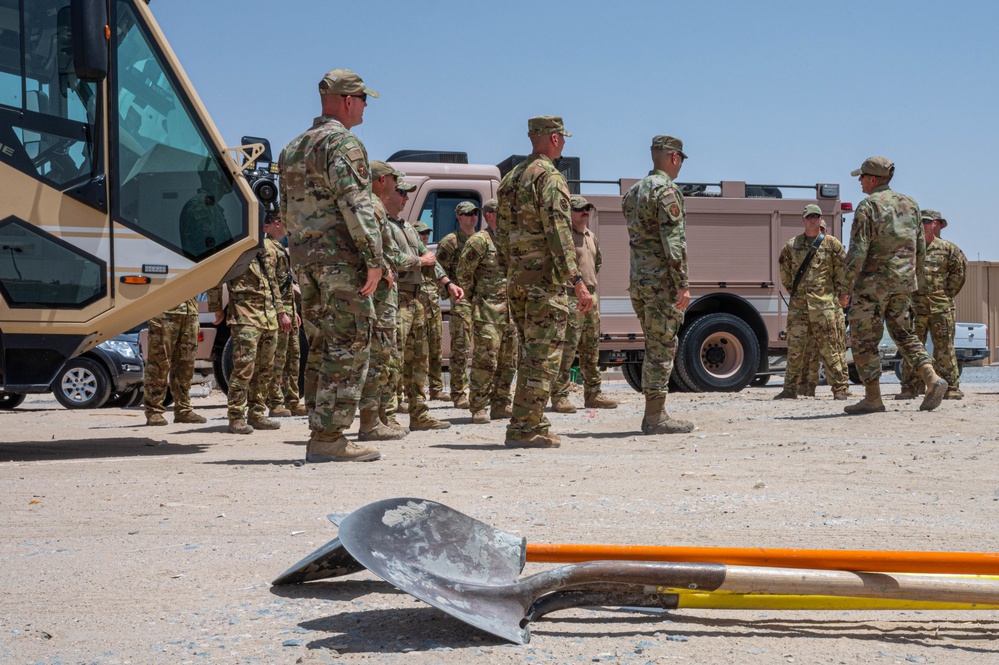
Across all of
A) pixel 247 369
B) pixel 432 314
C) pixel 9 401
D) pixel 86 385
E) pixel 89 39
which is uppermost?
pixel 89 39

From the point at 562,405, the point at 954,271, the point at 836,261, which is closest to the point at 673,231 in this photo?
the point at 562,405

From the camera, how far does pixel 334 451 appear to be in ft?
19.6

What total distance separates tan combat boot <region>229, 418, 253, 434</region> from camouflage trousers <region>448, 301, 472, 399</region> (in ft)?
10.3

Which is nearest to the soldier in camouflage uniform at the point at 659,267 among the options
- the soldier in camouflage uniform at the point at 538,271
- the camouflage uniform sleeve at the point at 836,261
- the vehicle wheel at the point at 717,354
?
the soldier in camouflage uniform at the point at 538,271

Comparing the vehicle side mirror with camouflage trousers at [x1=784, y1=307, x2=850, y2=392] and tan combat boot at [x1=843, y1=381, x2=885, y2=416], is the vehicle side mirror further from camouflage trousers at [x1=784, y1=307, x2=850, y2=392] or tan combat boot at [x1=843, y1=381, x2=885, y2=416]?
camouflage trousers at [x1=784, y1=307, x2=850, y2=392]

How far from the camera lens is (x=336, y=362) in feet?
19.2

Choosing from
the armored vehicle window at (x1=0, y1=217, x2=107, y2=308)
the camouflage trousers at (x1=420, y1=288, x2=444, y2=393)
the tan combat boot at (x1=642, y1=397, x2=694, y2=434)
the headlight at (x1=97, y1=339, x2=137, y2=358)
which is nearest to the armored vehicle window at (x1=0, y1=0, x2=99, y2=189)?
the armored vehicle window at (x1=0, y1=217, x2=107, y2=308)

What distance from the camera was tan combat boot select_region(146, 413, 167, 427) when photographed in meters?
9.59

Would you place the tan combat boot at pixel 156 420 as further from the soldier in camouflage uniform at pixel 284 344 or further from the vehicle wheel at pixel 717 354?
the vehicle wheel at pixel 717 354

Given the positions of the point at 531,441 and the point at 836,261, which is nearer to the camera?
the point at 531,441

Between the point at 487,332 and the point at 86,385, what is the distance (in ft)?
20.6

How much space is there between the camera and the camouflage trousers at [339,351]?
5.88 meters

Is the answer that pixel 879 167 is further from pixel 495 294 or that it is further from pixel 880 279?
pixel 495 294

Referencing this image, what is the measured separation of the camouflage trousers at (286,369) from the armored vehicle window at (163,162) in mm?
2528
